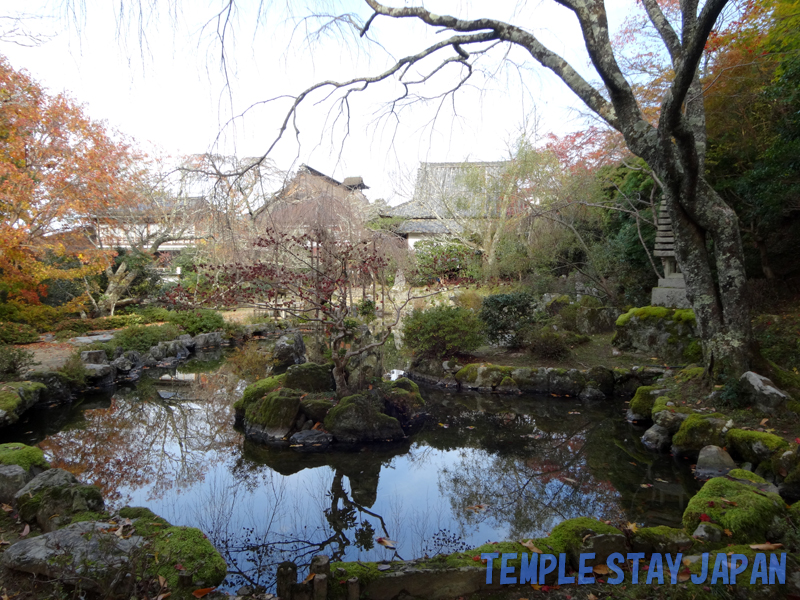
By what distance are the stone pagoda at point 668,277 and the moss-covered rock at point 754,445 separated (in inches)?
202

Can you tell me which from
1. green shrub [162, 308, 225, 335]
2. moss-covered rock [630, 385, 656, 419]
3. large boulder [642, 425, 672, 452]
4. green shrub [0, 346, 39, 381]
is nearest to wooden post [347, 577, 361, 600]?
large boulder [642, 425, 672, 452]

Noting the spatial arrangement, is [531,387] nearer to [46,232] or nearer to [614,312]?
[614,312]

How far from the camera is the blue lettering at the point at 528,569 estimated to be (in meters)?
2.55

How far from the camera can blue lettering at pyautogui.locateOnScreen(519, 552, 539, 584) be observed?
255cm

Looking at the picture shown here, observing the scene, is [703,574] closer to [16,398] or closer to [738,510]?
[738,510]

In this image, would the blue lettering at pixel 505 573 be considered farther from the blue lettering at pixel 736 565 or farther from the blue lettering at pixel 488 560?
the blue lettering at pixel 736 565

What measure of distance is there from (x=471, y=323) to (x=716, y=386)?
4511 mm

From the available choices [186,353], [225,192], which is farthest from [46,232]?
[225,192]

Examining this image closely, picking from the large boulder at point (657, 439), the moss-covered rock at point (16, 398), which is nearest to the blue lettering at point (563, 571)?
the large boulder at point (657, 439)

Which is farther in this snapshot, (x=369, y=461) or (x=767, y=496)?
(x=369, y=461)

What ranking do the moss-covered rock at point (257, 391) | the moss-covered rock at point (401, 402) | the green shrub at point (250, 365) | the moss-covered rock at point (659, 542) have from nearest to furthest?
the moss-covered rock at point (659, 542) < the moss-covered rock at point (401, 402) < the moss-covered rock at point (257, 391) < the green shrub at point (250, 365)

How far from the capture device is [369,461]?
538 cm

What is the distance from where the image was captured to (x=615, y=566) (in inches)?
103

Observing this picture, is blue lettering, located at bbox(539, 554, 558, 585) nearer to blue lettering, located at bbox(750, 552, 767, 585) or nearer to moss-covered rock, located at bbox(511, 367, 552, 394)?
blue lettering, located at bbox(750, 552, 767, 585)
